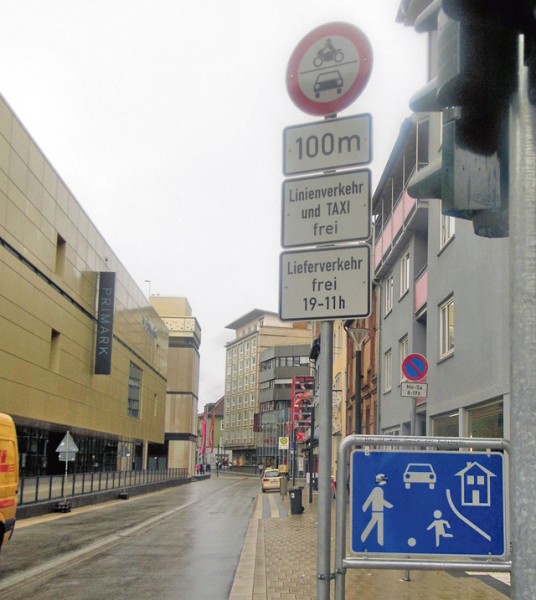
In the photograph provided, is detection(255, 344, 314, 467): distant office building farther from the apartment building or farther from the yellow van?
the yellow van

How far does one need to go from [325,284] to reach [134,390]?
64.1 meters

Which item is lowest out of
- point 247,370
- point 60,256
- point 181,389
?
point 181,389

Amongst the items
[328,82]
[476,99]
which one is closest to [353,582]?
[328,82]

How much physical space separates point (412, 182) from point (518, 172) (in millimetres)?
698

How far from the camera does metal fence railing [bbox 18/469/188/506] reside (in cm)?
2431

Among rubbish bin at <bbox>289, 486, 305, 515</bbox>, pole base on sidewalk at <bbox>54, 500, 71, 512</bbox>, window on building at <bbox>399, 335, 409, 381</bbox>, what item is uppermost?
window on building at <bbox>399, 335, 409, 381</bbox>

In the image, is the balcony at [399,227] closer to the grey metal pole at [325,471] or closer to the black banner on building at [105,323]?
the grey metal pole at [325,471]

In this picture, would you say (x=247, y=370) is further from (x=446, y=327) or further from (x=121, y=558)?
(x=121, y=558)

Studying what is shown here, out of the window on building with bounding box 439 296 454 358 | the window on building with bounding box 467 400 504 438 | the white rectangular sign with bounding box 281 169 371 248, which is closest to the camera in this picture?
the white rectangular sign with bounding box 281 169 371 248

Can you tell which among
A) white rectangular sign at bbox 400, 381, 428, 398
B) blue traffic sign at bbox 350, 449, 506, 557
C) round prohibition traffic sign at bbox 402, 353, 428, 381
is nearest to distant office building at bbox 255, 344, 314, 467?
round prohibition traffic sign at bbox 402, 353, 428, 381

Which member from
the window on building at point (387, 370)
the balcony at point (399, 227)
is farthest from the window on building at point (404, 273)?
the window on building at point (387, 370)

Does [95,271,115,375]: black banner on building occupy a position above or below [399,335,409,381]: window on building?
above

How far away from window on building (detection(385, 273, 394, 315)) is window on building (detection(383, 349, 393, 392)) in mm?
1572

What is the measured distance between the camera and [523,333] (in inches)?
98.6
